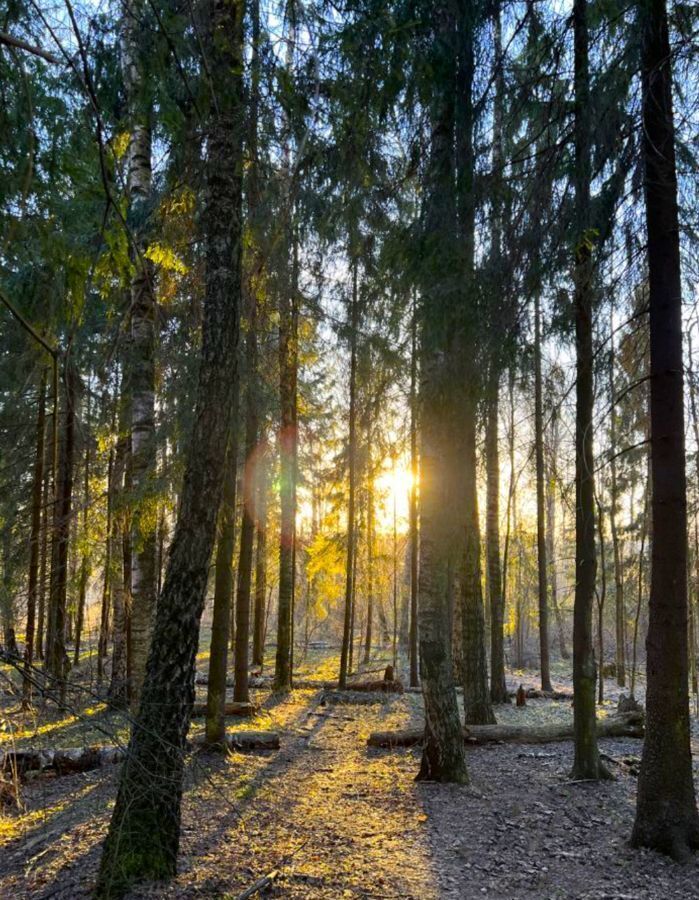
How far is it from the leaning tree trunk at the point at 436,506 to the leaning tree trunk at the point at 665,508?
163 cm

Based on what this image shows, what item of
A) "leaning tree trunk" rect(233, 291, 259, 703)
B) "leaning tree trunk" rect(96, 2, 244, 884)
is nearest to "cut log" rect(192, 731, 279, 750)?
"leaning tree trunk" rect(233, 291, 259, 703)

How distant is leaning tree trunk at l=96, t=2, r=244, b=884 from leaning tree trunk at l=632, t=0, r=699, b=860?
304cm

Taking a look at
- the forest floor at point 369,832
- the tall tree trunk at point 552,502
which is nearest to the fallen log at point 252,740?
the forest floor at point 369,832

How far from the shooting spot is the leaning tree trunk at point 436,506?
17.9 feet

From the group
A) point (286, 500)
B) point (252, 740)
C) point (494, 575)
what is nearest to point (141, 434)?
point (252, 740)

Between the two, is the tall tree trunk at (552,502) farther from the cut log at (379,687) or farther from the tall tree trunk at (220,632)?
the cut log at (379,687)

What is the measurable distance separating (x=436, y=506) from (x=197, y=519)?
3.10 meters

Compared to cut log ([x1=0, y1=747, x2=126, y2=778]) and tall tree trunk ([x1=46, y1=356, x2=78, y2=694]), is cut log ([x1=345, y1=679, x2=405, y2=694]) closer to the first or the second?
tall tree trunk ([x1=46, y1=356, x2=78, y2=694])

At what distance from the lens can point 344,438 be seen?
14.7m

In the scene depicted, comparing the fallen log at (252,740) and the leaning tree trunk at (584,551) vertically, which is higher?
the leaning tree trunk at (584,551)

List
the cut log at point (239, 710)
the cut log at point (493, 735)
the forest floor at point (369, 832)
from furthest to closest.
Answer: the cut log at point (239, 710) → the cut log at point (493, 735) → the forest floor at point (369, 832)

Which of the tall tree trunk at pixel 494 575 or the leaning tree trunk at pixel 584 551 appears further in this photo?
the tall tree trunk at pixel 494 575

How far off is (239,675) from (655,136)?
9.35 metres

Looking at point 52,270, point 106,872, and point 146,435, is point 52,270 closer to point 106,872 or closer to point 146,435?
point 106,872
